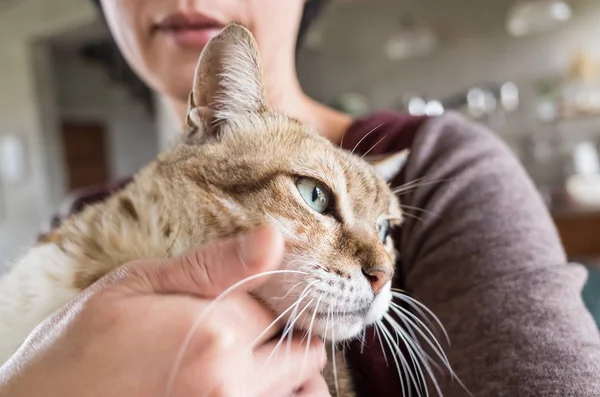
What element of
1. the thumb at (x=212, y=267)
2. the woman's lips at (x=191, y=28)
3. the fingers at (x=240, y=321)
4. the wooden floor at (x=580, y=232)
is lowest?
the wooden floor at (x=580, y=232)

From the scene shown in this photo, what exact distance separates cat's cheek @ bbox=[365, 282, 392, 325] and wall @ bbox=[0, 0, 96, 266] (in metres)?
5.53

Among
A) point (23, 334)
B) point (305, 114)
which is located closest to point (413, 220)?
point (305, 114)

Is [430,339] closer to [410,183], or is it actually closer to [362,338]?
[362,338]

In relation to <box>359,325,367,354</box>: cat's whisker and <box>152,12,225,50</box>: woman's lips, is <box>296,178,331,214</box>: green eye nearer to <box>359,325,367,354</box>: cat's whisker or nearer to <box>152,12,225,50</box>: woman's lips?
<box>359,325,367,354</box>: cat's whisker

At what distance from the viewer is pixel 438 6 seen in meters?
5.55

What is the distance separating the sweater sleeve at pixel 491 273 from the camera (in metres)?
0.69

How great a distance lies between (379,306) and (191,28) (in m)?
0.60

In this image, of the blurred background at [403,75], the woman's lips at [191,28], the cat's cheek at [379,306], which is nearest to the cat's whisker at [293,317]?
the cat's cheek at [379,306]

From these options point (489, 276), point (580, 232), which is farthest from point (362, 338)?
point (580, 232)

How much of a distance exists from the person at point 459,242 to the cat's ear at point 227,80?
0.82ft

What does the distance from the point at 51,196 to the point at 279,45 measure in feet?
17.3

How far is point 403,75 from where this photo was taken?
5816 millimetres

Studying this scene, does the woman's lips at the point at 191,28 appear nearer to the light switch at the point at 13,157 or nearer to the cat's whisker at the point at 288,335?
the cat's whisker at the point at 288,335

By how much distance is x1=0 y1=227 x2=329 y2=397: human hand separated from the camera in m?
0.49
